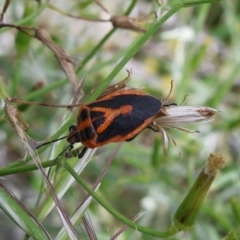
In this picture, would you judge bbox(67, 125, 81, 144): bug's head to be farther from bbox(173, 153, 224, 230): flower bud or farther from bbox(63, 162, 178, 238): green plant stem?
bbox(173, 153, 224, 230): flower bud

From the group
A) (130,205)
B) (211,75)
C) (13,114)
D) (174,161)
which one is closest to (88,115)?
(13,114)

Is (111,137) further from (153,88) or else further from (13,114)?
(153,88)

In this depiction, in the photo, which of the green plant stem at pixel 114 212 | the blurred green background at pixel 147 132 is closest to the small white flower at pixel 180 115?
the green plant stem at pixel 114 212

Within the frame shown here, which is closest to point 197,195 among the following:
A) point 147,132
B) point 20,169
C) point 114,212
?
point 114,212

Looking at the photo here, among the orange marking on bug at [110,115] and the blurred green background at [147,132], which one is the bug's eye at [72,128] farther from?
the blurred green background at [147,132]

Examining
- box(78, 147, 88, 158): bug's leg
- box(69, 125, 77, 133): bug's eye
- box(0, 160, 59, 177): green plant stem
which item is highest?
box(69, 125, 77, 133): bug's eye

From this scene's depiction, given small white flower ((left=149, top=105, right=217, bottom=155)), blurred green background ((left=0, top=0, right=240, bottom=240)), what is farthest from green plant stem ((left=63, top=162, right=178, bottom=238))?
blurred green background ((left=0, top=0, right=240, bottom=240))

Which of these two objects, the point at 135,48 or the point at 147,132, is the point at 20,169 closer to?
the point at 135,48
